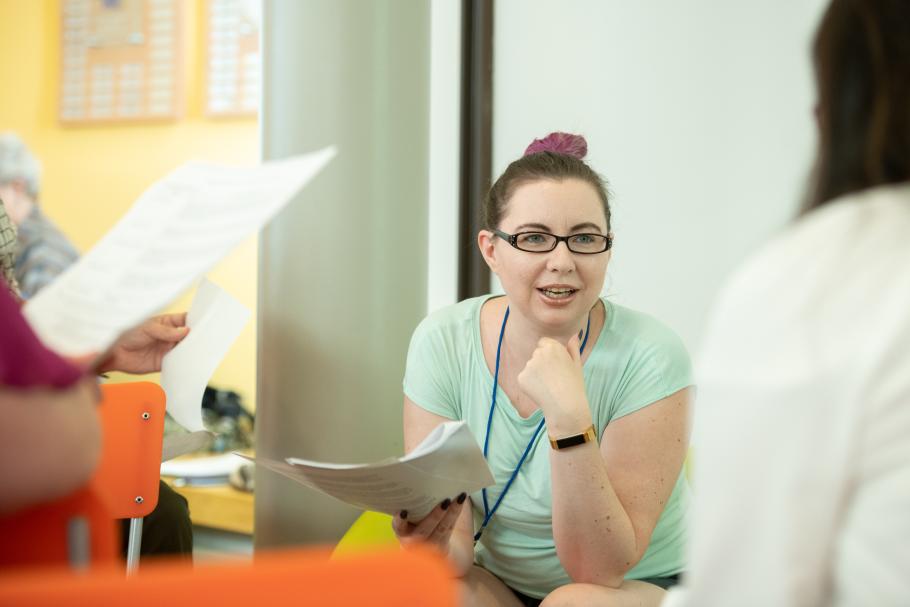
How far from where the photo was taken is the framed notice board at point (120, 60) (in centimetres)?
319

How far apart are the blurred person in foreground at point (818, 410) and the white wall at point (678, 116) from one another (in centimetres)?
161

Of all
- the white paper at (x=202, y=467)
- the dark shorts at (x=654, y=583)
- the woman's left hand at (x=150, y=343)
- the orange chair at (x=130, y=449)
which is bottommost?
the white paper at (x=202, y=467)

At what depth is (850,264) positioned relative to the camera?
66 cm

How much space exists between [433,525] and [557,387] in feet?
0.97

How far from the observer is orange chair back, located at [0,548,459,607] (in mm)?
531

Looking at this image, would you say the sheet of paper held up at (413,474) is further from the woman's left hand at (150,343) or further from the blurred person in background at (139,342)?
the woman's left hand at (150,343)

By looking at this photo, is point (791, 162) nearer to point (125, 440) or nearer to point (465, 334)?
point (465, 334)

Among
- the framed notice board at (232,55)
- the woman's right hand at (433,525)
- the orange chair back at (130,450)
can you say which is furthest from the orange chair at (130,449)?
→ the framed notice board at (232,55)

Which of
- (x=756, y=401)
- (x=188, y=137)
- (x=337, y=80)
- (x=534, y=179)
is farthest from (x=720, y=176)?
(x=188, y=137)

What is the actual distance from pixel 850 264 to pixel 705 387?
15 centimetres

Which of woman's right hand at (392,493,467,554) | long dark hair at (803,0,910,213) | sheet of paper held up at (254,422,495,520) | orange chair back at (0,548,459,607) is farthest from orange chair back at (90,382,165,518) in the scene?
long dark hair at (803,0,910,213)

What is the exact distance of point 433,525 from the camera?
135cm

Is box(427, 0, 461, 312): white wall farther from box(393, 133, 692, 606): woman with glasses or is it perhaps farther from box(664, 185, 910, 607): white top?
box(664, 185, 910, 607): white top

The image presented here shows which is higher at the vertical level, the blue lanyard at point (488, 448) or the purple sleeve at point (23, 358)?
the purple sleeve at point (23, 358)
